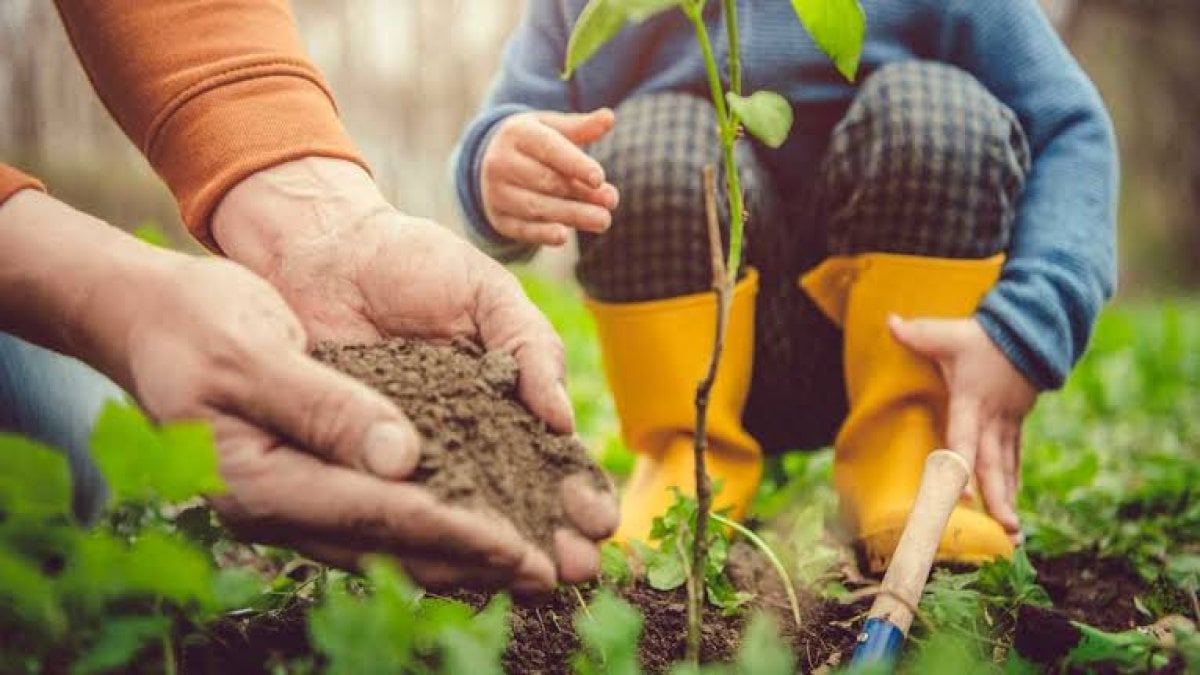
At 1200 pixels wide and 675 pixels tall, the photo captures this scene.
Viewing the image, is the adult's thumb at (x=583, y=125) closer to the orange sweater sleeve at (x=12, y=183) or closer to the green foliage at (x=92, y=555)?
the orange sweater sleeve at (x=12, y=183)

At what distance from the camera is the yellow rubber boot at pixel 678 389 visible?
67.9 inches

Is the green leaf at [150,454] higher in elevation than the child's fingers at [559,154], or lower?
higher

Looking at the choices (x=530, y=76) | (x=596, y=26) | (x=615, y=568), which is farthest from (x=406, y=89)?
(x=596, y=26)

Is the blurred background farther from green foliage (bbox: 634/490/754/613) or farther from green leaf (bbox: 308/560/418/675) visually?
Result: green leaf (bbox: 308/560/418/675)

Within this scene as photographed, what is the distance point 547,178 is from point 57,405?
833 millimetres

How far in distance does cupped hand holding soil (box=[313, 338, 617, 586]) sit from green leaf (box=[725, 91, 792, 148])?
36cm

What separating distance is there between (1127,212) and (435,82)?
7118 mm

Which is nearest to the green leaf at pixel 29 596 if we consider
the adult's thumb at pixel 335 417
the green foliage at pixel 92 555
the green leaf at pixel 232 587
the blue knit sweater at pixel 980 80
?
the green foliage at pixel 92 555

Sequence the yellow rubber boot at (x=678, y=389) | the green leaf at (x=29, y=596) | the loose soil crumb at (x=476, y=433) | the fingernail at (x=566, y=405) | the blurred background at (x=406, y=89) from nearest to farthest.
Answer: the green leaf at (x=29, y=596)
the loose soil crumb at (x=476, y=433)
the fingernail at (x=566, y=405)
the yellow rubber boot at (x=678, y=389)
the blurred background at (x=406, y=89)

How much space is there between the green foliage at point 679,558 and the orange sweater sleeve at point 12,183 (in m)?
0.77

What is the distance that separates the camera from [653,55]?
2.00 metres

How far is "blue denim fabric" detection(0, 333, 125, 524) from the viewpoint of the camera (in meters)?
1.45

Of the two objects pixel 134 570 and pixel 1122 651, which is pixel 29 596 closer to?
pixel 134 570

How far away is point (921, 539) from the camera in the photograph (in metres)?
1.12
